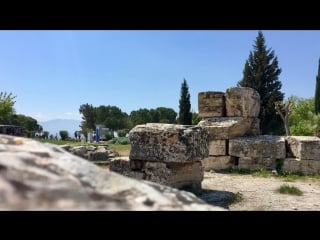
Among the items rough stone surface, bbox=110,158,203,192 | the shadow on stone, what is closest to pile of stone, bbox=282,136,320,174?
the shadow on stone

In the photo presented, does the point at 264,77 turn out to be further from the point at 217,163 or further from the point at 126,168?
the point at 126,168

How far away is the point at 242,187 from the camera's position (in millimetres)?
9602

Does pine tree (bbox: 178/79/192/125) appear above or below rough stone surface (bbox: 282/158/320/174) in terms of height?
above

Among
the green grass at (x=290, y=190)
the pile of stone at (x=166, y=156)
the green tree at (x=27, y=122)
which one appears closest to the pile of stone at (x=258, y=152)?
the green grass at (x=290, y=190)

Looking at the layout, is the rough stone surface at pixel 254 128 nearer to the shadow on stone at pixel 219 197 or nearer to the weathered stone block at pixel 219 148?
the weathered stone block at pixel 219 148

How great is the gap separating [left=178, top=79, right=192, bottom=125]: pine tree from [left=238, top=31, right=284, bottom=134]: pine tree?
6793mm

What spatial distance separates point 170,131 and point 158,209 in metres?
7.37

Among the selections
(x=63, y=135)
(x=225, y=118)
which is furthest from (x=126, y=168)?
(x=63, y=135)

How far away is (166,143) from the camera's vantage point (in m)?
8.38

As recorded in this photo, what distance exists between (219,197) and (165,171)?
4.15ft

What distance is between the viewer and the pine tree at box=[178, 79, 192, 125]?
42031 millimetres

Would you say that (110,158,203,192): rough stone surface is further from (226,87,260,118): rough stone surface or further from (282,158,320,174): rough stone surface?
(226,87,260,118): rough stone surface
